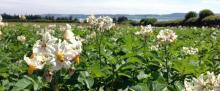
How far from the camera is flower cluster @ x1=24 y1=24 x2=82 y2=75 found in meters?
3.07

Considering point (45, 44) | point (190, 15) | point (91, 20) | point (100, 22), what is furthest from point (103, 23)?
point (190, 15)

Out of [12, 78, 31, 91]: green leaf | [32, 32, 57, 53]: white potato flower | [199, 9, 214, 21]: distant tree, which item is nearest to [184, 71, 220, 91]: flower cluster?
[32, 32, 57, 53]: white potato flower

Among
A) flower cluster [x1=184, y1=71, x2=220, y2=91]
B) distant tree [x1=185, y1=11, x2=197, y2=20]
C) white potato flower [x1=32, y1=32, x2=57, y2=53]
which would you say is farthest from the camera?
distant tree [x1=185, y1=11, x2=197, y2=20]

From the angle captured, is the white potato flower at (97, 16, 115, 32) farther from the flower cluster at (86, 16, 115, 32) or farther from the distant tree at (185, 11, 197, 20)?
the distant tree at (185, 11, 197, 20)

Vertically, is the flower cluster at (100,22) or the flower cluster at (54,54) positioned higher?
the flower cluster at (54,54)

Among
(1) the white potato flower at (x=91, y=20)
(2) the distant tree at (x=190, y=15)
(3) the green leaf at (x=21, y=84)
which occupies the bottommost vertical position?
(2) the distant tree at (x=190, y=15)

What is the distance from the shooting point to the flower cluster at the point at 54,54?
3074 mm

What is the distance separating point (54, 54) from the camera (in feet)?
10.2

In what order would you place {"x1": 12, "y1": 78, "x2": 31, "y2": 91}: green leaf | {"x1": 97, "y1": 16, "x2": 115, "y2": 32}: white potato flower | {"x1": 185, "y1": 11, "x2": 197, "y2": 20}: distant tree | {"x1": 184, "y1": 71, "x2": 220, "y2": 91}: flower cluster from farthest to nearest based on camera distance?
{"x1": 185, "y1": 11, "x2": 197, "y2": 20}: distant tree → {"x1": 97, "y1": 16, "x2": 115, "y2": 32}: white potato flower → {"x1": 12, "y1": 78, "x2": 31, "y2": 91}: green leaf → {"x1": 184, "y1": 71, "x2": 220, "y2": 91}: flower cluster

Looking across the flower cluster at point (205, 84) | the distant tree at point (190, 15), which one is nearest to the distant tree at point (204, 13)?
the distant tree at point (190, 15)

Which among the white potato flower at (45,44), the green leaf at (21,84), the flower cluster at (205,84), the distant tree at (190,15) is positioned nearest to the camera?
the flower cluster at (205,84)

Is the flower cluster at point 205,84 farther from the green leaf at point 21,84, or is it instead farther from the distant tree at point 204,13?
the distant tree at point 204,13

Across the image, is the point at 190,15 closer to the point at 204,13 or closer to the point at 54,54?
the point at 204,13

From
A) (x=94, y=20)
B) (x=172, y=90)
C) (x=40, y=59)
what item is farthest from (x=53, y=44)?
(x=94, y=20)
